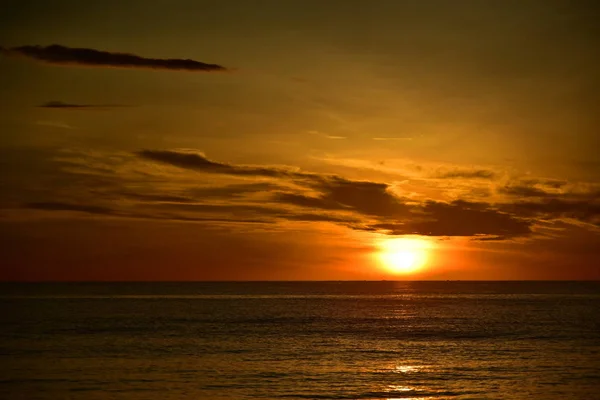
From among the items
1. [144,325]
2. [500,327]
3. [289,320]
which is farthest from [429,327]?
[144,325]

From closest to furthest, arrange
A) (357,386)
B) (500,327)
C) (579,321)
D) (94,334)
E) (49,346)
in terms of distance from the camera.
Answer: (357,386) → (49,346) → (94,334) → (500,327) → (579,321)

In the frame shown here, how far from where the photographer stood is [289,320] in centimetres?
9938

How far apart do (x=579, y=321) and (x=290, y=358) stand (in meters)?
54.6

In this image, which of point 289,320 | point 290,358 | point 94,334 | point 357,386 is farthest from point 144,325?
point 357,386

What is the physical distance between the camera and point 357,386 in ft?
138

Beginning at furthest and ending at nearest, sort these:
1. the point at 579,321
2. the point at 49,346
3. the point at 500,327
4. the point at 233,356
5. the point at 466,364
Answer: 1. the point at 579,321
2. the point at 500,327
3. the point at 49,346
4. the point at 233,356
5. the point at 466,364

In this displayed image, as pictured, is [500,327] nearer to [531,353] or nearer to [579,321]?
[579,321]

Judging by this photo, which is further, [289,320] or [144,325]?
[289,320]

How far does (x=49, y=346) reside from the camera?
62.2 meters

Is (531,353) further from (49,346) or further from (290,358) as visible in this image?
(49,346)

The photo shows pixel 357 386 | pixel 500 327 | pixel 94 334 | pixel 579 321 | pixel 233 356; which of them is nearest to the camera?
pixel 357 386

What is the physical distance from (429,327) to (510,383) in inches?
1673

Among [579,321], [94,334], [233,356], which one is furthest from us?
[579,321]

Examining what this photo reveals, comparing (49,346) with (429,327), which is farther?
(429,327)
